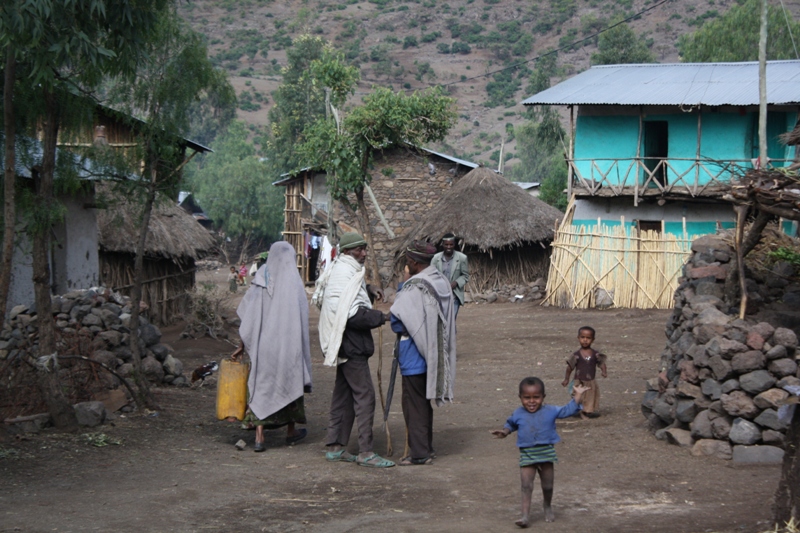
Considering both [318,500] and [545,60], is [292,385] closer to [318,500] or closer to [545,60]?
[318,500]

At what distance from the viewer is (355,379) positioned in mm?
7242

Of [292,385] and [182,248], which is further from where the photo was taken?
[182,248]

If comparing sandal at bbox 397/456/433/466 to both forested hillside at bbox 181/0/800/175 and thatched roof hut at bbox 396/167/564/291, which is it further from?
forested hillside at bbox 181/0/800/175

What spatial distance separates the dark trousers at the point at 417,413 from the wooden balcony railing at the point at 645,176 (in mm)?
17118

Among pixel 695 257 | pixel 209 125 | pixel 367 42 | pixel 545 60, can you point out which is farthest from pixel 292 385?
pixel 367 42

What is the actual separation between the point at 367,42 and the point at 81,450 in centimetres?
8150

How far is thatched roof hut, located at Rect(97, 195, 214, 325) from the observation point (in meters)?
17.3

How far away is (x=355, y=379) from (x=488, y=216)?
18984 mm

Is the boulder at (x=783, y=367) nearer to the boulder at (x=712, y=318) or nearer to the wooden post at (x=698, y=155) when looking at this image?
the boulder at (x=712, y=318)

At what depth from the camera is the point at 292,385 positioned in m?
7.60

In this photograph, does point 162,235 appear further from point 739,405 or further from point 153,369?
point 739,405

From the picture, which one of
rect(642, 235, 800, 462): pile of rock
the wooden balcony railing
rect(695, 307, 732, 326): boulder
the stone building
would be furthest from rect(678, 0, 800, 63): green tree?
rect(695, 307, 732, 326): boulder

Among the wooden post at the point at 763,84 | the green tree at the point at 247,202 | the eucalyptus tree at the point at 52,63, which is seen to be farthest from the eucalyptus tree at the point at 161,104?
the green tree at the point at 247,202

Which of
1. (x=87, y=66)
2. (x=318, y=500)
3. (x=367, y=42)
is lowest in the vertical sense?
(x=318, y=500)
